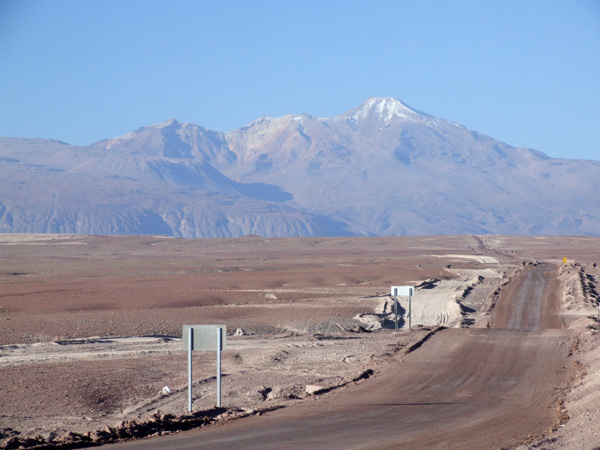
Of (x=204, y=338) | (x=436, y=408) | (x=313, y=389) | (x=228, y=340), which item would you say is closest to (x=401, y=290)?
(x=228, y=340)

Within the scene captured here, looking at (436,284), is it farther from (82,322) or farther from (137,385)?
(137,385)

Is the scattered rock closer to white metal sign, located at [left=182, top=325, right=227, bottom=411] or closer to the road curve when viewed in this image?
the road curve

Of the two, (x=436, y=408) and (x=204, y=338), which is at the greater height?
(x=204, y=338)

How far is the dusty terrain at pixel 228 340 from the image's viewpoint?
15336 millimetres

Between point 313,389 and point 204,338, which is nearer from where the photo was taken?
point 204,338

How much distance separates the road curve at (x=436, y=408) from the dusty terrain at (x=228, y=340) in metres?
0.58

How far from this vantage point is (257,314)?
34500 millimetres

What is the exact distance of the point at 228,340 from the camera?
2630 centimetres

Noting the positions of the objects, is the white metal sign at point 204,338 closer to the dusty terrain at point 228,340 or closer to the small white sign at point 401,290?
the dusty terrain at point 228,340

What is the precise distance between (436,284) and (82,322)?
87.6ft

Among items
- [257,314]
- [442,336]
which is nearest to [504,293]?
[257,314]

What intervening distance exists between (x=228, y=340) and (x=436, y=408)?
12.5 meters

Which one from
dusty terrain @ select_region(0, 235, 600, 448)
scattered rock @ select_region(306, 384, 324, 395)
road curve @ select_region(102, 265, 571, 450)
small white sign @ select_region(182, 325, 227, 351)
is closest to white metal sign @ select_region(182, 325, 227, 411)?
small white sign @ select_region(182, 325, 227, 351)

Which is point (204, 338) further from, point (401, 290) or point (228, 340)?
point (401, 290)
